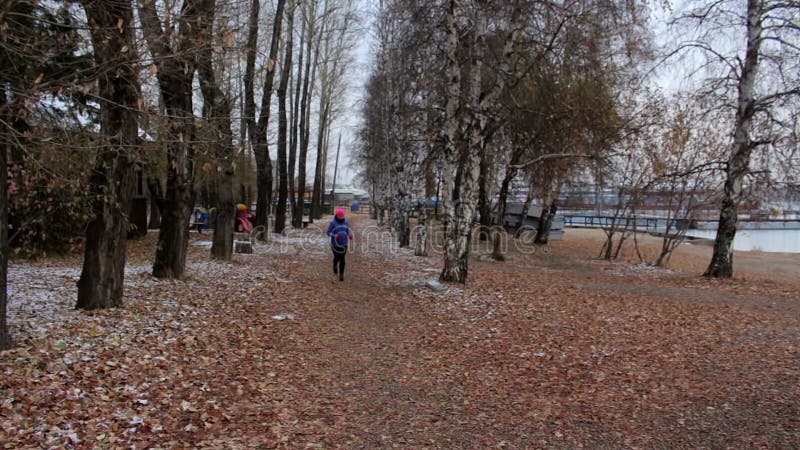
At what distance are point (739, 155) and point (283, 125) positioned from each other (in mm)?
15633

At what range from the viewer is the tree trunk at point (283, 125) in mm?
18219

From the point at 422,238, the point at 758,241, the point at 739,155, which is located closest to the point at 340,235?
the point at 422,238

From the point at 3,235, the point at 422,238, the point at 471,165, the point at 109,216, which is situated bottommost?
the point at 422,238

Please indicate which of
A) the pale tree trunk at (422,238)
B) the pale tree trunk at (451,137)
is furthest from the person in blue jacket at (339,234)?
the pale tree trunk at (422,238)

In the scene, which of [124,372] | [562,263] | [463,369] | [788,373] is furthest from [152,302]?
[562,263]

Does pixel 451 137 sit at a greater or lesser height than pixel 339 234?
greater

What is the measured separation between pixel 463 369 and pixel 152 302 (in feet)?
15.1

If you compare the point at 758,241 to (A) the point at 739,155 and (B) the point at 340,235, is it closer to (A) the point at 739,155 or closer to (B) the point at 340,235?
(A) the point at 739,155

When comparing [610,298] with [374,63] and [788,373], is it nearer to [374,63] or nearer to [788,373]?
[788,373]

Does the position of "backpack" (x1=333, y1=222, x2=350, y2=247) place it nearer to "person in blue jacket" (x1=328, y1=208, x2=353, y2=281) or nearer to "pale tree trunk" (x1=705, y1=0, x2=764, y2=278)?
"person in blue jacket" (x1=328, y1=208, x2=353, y2=281)

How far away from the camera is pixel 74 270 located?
10094 mm

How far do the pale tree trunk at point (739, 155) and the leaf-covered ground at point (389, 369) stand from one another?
171 inches

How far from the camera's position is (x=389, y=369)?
6.11 m

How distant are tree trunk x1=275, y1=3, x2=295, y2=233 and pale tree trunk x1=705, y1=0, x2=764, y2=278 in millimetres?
13332
